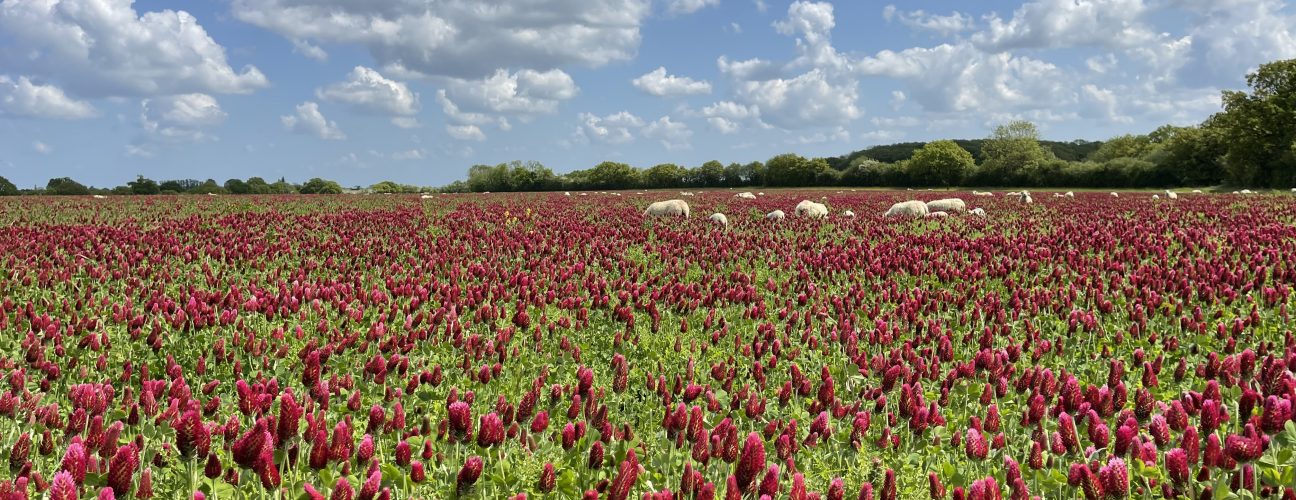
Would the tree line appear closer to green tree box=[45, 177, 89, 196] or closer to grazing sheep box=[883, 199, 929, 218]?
green tree box=[45, 177, 89, 196]

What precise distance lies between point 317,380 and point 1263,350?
6841 mm

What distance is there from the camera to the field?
12.3ft

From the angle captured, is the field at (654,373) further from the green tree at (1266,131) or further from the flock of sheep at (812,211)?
the green tree at (1266,131)

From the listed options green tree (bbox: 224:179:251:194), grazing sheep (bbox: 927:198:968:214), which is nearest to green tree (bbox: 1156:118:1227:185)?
grazing sheep (bbox: 927:198:968:214)

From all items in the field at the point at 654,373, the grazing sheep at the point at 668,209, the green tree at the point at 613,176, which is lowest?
the field at the point at 654,373

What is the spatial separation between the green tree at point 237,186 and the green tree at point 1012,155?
87.9m

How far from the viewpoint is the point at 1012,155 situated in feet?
368

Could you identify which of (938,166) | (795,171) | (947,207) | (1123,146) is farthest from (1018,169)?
(947,207)

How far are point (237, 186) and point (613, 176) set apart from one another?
63115mm

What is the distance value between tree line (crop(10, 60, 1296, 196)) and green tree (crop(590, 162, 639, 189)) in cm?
18

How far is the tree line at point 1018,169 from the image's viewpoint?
61.8m

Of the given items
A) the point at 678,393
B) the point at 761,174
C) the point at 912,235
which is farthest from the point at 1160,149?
the point at 678,393

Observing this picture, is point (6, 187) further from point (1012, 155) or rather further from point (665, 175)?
point (1012, 155)

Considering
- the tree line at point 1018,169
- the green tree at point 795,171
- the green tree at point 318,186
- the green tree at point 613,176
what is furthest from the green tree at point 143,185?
the green tree at point 795,171
